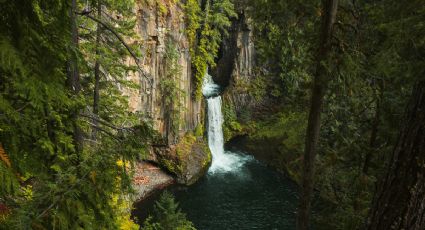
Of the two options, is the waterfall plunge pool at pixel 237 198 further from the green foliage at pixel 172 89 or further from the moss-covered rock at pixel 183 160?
the green foliage at pixel 172 89

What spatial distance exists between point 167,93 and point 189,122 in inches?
192

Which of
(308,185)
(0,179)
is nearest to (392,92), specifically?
(308,185)

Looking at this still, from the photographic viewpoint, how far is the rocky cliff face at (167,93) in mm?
25750

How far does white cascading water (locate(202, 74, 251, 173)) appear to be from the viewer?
107 feet

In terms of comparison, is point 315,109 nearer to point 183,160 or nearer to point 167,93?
point 167,93

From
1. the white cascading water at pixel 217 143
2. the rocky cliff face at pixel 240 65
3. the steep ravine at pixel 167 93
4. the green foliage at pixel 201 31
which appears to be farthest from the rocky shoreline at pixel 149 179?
the rocky cliff face at pixel 240 65

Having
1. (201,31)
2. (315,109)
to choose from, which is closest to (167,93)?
(201,31)

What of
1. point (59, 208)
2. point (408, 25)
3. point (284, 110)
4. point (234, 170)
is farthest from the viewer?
point (284, 110)

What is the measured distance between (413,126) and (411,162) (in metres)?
0.29

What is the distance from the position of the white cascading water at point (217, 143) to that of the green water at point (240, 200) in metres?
1.19

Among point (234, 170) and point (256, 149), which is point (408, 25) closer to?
point (234, 170)

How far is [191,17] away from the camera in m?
30.9

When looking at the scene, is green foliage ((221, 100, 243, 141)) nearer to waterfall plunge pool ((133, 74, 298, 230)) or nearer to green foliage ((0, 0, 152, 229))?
waterfall plunge pool ((133, 74, 298, 230))

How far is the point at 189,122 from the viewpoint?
32.6 metres
